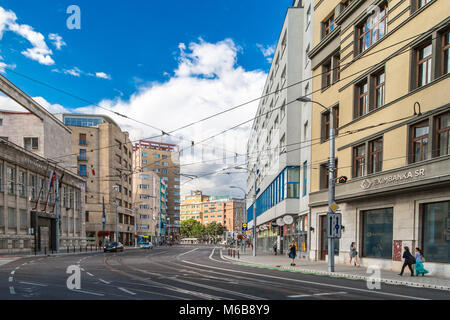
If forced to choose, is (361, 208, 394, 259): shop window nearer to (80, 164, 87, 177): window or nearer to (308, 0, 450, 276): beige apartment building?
(308, 0, 450, 276): beige apartment building

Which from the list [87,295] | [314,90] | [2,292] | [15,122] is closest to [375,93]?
[314,90]

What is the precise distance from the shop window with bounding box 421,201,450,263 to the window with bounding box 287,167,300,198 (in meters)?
18.4

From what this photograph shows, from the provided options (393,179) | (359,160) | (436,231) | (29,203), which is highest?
(359,160)

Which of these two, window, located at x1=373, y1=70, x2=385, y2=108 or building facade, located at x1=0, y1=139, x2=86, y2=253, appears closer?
window, located at x1=373, y1=70, x2=385, y2=108

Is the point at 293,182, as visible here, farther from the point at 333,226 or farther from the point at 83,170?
the point at 83,170

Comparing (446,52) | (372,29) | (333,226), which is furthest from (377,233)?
(372,29)

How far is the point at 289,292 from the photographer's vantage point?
12.8 meters

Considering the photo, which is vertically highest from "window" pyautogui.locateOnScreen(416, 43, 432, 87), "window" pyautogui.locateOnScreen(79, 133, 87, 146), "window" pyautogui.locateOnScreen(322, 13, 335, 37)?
"window" pyautogui.locateOnScreen(322, 13, 335, 37)

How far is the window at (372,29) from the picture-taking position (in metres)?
23.4

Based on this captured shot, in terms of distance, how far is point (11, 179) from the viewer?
44625 millimetres

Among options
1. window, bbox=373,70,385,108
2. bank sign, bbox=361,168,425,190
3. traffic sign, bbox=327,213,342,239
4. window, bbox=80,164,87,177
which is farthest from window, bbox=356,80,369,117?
window, bbox=80,164,87,177

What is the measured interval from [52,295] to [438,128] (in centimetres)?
1781

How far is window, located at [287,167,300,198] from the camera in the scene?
38062 millimetres

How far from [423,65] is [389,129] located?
12.5ft
